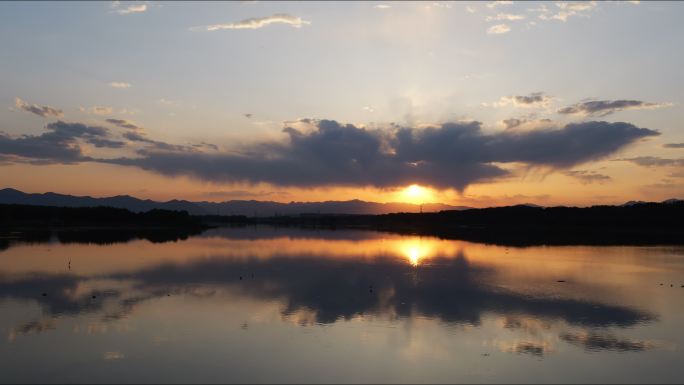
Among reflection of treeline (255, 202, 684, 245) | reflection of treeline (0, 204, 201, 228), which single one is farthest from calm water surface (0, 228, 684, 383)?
reflection of treeline (0, 204, 201, 228)

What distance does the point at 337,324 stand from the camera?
1515 cm

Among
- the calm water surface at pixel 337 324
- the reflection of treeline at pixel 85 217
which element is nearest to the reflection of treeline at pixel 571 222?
the calm water surface at pixel 337 324

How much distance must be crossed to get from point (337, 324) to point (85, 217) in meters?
97.6

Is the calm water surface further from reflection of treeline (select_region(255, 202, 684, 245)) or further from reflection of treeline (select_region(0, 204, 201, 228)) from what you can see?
reflection of treeline (select_region(0, 204, 201, 228))

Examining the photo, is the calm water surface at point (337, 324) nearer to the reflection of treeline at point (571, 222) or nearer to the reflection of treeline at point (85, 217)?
the reflection of treeline at point (571, 222)

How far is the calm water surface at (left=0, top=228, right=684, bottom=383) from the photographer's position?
1105 centimetres

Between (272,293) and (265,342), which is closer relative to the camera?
(265,342)

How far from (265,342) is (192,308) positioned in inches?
209

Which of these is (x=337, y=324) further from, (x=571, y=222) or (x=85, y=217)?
(x=85, y=217)

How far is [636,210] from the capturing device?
91.5m

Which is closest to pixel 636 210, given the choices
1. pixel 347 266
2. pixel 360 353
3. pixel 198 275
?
pixel 347 266

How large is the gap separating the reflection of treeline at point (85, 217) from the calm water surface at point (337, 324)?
70.3 metres

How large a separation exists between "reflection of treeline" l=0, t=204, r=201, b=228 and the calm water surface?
70339 mm

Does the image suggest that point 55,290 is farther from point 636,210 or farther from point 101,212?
point 636,210
